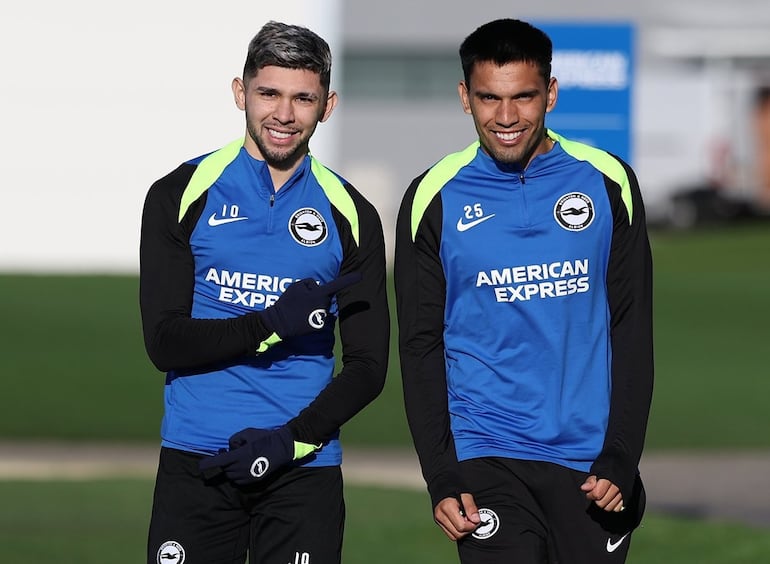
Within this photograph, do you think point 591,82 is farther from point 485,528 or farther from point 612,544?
point 485,528

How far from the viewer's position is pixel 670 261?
32.9 metres

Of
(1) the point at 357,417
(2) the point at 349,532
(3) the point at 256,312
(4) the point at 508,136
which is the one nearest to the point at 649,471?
(2) the point at 349,532

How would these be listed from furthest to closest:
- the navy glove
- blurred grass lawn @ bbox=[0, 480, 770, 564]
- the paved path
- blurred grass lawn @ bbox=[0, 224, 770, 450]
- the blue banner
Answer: blurred grass lawn @ bbox=[0, 224, 770, 450] < the blue banner < the paved path < blurred grass lawn @ bbox=[0, 480, 770, 564] < the navy glove

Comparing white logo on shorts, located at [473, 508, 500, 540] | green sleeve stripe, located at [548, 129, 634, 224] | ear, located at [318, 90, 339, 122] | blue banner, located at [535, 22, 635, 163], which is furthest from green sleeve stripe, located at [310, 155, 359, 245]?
blue banner, located at [535, 22, 635, 163]

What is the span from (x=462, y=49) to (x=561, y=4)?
48.2 meters

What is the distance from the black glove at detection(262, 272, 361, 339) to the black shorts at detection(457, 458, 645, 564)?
643 millimetres

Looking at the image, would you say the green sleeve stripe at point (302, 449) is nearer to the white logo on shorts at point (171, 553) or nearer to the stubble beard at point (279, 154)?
the white logo on shorts at point (171, 553)

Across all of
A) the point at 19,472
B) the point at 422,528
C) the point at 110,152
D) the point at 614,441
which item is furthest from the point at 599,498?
the point at 110,152

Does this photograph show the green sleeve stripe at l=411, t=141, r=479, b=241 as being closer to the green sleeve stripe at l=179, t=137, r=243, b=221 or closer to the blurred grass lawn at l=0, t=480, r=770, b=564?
the green sleeve stripe at l=179, t=137, r=243, b=221

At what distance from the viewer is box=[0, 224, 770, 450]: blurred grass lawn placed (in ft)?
51.4

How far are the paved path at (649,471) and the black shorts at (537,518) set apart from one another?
19.5 feet

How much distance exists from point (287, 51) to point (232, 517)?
56.4 inches

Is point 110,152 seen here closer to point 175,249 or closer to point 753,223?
point 753,223

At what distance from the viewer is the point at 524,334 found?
4.85 m
